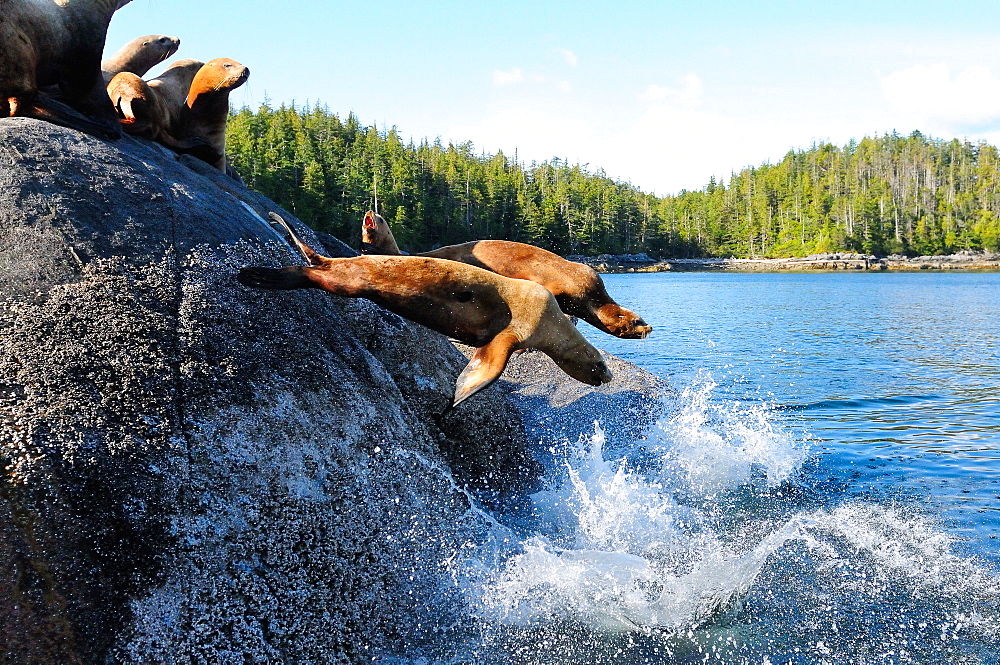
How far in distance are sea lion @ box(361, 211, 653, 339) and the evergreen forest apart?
69.3m

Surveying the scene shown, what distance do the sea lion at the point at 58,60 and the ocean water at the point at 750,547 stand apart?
384 centimetres

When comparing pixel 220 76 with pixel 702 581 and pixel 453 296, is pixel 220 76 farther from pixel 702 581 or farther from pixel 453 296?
pixel 702 581

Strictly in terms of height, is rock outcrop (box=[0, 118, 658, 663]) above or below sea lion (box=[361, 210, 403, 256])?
below

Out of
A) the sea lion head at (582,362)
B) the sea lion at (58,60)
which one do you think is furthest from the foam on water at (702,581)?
the sea lion at (58,60)

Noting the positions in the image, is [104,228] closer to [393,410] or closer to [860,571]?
[393,410]

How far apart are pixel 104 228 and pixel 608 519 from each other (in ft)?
15.1

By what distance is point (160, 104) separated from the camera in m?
6.70

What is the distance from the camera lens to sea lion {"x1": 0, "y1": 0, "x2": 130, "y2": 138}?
5.17 m

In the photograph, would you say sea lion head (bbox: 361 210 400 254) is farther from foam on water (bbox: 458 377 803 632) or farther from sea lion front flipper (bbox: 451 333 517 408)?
foam on water (bbox: 458 377 803 632)

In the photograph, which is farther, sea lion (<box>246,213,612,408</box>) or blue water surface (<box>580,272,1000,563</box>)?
blue water surface (<box>580,272,1000,563</box>)

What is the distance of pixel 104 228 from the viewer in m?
4.68

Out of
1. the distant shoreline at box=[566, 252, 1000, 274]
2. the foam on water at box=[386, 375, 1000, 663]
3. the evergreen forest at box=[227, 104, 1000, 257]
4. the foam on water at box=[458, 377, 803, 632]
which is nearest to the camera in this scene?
the foam on water at box=[386, 375, 1000, 663]

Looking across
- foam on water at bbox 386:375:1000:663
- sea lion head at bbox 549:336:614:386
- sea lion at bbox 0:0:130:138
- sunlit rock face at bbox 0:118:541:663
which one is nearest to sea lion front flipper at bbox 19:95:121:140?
sea lion at bbox 0:0:130:138

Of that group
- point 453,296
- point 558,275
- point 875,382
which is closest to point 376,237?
point 558,275
